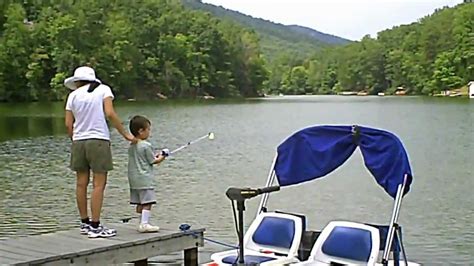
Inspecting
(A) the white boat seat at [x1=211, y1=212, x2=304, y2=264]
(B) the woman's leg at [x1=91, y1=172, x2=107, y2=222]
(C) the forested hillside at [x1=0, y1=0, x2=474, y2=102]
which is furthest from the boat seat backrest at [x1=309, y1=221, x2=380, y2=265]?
(C) the forested hillside at [x1=0, y1=0, x2=474, y2=102]

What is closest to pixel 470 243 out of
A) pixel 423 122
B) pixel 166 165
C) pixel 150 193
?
pixel 150 193

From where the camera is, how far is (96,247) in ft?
27.3

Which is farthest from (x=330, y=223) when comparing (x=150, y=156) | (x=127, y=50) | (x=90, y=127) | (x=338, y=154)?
(x=127, y=50)

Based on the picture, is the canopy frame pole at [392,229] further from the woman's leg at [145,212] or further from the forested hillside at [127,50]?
the forested hillside at [127,50]

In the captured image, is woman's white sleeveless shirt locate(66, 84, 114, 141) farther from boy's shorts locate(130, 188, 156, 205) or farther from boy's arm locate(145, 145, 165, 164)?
boy's shorts locate(130, 188, 156, 205)

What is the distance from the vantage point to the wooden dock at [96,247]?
317 inches

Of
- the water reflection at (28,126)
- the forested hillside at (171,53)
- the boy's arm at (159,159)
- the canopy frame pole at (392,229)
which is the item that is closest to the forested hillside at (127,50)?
the forested hillside at (171,53)

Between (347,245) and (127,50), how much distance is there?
90.5 metres

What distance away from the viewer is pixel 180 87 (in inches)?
4117

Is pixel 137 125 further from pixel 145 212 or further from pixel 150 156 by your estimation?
pixel 145 212

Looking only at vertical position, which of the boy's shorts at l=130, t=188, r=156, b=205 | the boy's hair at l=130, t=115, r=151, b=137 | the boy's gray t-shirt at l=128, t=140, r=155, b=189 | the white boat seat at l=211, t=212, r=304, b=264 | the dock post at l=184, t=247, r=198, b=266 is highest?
the boy's hair at l=130, t=115, r=151, b=137

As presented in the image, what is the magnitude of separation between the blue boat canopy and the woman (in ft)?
6.26

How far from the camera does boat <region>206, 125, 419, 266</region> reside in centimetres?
873

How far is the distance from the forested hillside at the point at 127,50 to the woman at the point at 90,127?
2825 inches
